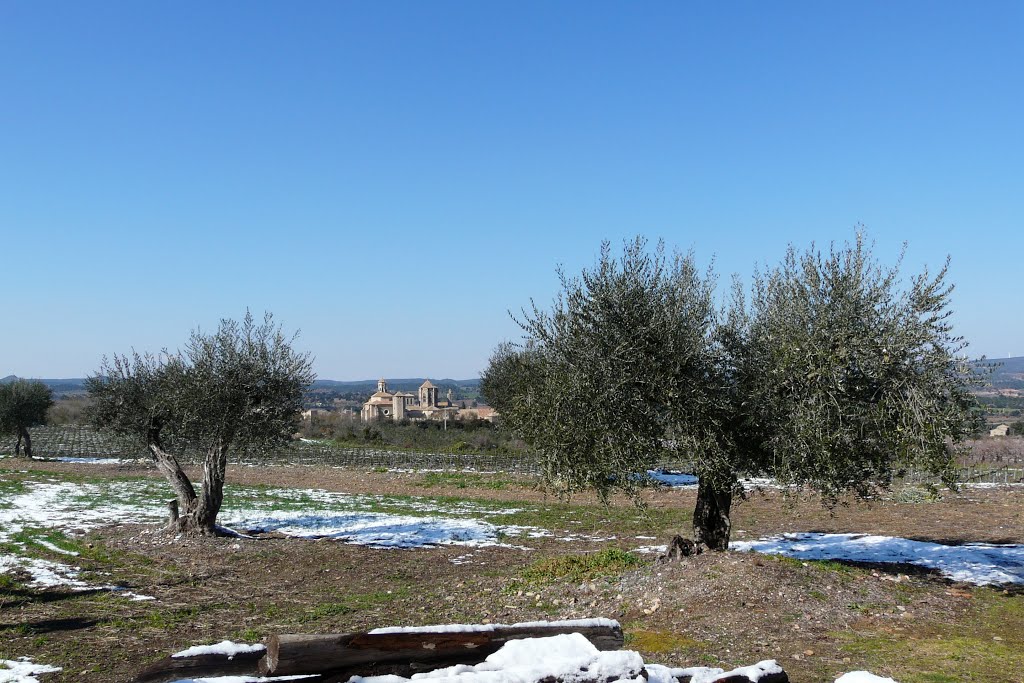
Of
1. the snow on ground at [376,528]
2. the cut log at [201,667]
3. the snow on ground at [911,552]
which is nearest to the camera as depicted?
the cut log at [201,667]

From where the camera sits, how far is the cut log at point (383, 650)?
6270 mm

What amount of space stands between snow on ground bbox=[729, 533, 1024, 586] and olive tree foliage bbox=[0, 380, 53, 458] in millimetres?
53588

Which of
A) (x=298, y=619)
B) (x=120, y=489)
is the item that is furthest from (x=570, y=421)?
(x=120, y=489)

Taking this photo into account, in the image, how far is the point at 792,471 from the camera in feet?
43.8

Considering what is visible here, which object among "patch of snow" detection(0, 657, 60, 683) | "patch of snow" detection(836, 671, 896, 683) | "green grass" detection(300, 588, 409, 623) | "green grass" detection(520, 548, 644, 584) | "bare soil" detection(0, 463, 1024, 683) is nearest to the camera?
"patch of snow" detection(836, 671, 896, 683)

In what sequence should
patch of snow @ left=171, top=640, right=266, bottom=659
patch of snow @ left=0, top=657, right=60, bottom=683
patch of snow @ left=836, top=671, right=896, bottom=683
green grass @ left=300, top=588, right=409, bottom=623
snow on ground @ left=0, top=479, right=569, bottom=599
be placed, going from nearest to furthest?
1. patch of snow @ left=836, top=671, right=896, bottom=683
2. patch of snow @ left=171, top=640, right=266, bottom=659
3. patch of snow @ left=0, top=657, right=60, bottom=683
4. green grass @ left=300, top=588, right=409, bottom=623
5. snow on ground @ left=0, top=479, right=569, bottom=599

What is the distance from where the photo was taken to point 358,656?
6.49m

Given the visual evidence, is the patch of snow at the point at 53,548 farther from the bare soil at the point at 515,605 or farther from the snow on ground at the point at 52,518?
the bare soil at the point at 515,605

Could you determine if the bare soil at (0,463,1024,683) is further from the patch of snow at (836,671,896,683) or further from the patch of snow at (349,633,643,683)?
the patch of snow at (349,633,643,683)

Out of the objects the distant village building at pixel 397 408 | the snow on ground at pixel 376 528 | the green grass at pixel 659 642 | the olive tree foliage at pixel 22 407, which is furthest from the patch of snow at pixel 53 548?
the distant village building at pixel 397 408

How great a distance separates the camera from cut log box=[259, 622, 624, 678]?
20.6ft

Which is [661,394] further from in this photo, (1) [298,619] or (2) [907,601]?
(1) [298,619]

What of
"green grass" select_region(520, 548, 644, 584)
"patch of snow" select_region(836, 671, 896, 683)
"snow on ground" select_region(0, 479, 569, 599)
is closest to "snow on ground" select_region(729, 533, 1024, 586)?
"green grass" select_region(520, 548, 644, 584)

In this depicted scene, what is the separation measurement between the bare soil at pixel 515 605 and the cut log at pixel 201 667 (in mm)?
5136
